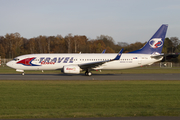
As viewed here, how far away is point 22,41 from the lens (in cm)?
10000

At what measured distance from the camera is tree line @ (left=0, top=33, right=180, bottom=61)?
88.6m

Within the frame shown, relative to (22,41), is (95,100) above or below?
below

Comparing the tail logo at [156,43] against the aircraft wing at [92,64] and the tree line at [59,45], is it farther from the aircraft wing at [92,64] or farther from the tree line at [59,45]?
the tree line at [59,45]

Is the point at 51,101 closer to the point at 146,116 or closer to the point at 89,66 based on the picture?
the point at 146,116

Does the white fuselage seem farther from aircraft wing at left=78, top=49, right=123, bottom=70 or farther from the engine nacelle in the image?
the engine nacelle

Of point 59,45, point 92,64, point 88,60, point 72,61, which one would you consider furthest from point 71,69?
point 59,45

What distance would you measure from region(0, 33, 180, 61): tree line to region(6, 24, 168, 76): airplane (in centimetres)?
5274

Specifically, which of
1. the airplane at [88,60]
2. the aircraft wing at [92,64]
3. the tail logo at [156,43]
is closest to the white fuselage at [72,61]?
the airplane at [88,60]

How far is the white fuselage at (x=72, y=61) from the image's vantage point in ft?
100.0

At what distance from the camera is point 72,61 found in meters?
30.8

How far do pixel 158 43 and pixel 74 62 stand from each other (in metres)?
13.0

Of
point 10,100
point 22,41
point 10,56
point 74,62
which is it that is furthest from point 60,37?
point 10,100

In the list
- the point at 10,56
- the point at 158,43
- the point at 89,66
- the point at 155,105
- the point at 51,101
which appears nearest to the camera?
the point at 155,105

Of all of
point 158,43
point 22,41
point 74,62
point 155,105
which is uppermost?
point 22,41
